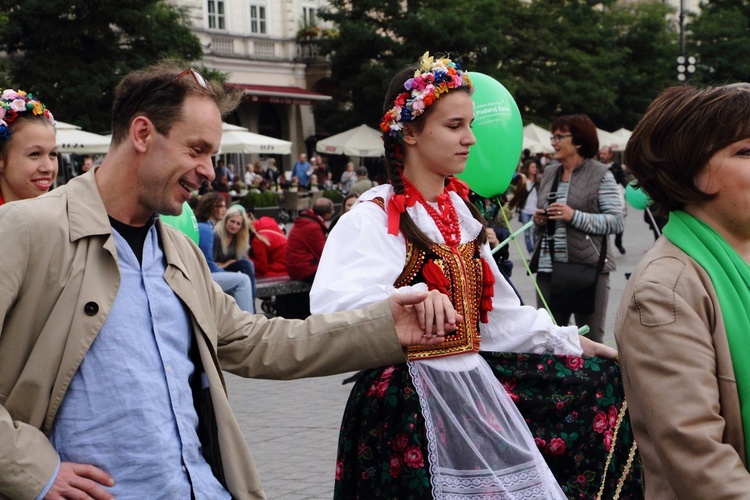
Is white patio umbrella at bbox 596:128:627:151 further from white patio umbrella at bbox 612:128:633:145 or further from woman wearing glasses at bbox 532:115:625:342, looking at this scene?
woman wearing glasses at bbox 532:115:625:342

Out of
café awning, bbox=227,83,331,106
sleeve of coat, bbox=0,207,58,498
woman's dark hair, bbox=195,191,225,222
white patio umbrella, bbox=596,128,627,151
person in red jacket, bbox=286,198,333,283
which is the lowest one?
white patio umbrella, bbox=596,128,627,151

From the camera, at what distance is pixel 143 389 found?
8.75 feet

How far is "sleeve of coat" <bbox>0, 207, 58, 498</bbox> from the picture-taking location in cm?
245

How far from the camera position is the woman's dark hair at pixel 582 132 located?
7.31 m

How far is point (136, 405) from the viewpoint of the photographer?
2652 millimetres

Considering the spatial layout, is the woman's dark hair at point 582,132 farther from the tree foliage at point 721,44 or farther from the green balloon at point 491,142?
the tree foliage at point 721,44

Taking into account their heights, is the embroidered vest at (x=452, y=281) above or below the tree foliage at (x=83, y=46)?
below

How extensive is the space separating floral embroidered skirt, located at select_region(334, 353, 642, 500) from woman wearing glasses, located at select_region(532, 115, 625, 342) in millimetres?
3019

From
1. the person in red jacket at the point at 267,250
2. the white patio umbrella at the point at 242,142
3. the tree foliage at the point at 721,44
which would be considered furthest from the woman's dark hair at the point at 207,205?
the tree foliage at the point at 721,44

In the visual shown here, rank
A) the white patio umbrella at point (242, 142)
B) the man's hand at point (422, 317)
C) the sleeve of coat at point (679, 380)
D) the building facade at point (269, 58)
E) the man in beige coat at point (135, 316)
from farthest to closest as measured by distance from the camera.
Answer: the building facade at point (269, 58) < the white patio umbrella at point (242, 142) < the man's hand at point (422, 317) < the man in beige coat at point (135, 316) < the sleeve of coat at point (679, 380)

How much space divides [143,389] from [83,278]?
0.94 ft

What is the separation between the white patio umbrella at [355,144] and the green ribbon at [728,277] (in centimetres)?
3076

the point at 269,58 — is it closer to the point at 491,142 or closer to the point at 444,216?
the point at 491,142

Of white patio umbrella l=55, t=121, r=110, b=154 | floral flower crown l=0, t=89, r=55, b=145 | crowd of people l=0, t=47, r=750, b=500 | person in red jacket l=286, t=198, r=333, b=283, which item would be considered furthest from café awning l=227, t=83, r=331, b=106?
crowd of people l=0, t=47, r=750, b=500
